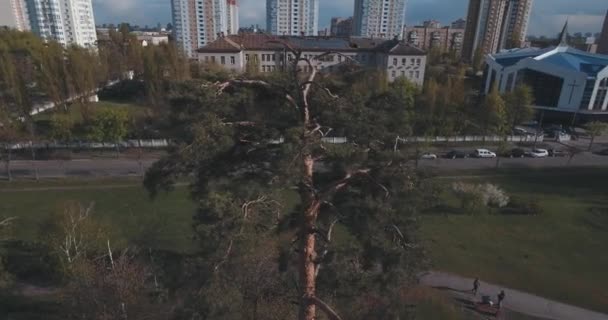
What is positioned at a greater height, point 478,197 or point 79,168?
point 478,197

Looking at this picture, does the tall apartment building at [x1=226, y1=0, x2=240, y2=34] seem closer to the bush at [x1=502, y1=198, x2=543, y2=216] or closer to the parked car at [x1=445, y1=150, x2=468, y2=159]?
the parked car at [x1=445, y1=150, x2=468, y2=159]

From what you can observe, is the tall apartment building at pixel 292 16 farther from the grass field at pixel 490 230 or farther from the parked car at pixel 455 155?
the grass field at pixel 490 230

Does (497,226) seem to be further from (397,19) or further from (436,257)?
(397,19)

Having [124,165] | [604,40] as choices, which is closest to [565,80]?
[124,165]

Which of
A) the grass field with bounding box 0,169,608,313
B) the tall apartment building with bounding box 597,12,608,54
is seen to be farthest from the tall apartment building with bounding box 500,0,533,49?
the grass field with bounding box 0,169,608,313

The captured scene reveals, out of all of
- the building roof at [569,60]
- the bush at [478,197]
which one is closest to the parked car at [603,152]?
the building roof at [569,60]

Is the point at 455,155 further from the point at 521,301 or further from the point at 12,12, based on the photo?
the point at 12,12
